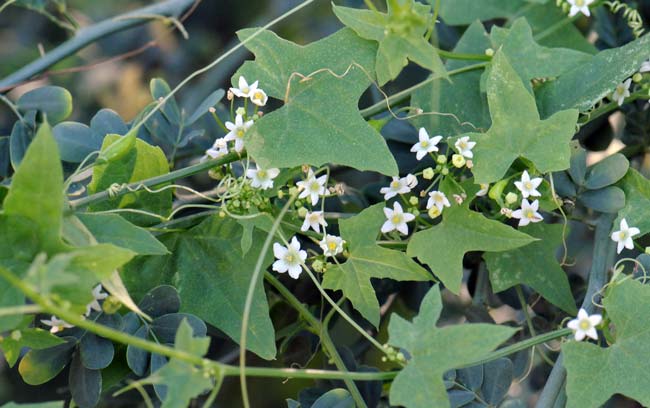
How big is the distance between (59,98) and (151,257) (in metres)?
0.22

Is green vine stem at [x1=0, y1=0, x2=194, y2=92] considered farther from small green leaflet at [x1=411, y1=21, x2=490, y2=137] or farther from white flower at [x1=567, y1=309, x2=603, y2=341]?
white flower at [x1=567, y1=309, x2=603, y2=341]

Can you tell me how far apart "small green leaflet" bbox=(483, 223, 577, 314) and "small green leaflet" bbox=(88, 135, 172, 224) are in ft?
1.11

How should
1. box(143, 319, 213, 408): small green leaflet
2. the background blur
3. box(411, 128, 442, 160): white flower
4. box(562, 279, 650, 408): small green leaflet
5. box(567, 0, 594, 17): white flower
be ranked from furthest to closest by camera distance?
the background blur
box(567, 0, 594, 17): white flower
box(411, 128, 442, 160): white flower
box(562, 279, 650, 408): small green leaflet
box(143, 319, 213, 408): small green leaflet

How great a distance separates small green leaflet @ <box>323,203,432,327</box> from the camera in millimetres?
775

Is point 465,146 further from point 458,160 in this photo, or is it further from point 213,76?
point 213,76

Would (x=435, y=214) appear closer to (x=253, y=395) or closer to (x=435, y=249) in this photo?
(x=435, y=249)

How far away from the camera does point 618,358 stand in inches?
27.8

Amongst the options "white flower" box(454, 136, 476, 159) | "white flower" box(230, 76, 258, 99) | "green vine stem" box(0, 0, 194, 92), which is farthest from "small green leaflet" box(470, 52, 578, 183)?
"green vine stem" box(0, 0, 194, 92)

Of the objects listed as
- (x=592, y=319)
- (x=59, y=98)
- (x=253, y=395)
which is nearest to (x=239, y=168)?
(x=59, y=98)

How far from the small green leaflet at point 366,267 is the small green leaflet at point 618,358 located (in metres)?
0.16

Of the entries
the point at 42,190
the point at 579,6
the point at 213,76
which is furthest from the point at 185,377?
A: the point at 213,76

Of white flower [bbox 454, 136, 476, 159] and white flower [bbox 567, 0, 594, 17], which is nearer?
white flower [bbox 454, 136, 476, 159]

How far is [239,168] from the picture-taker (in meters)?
0.88

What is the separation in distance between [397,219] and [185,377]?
11.2 inches
